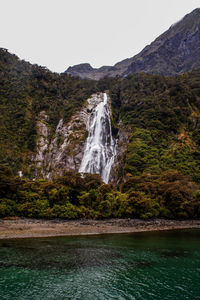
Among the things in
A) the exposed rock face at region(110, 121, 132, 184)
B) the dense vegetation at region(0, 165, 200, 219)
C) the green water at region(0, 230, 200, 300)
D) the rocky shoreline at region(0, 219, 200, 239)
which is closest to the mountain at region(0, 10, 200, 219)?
the dense vegetation at region(0, 165, 200, 219)

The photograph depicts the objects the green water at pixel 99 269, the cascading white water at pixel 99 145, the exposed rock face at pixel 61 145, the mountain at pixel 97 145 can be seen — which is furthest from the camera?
the exposed rock face at pixel 61 145

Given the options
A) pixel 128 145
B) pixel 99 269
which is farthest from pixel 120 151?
pixel 99 269

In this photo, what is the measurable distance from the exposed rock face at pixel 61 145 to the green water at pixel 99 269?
38.3 metres

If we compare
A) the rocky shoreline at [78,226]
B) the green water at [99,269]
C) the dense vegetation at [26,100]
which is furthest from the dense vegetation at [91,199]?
the dense vegetation at [26,100]

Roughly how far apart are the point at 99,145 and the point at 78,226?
1461 inches

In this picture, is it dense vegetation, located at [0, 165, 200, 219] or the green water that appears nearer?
the green water

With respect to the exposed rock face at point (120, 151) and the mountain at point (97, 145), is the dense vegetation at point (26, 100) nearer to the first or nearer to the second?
the mountain at point (97, 145)

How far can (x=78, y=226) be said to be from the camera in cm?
3203

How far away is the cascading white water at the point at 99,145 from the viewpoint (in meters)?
60.4

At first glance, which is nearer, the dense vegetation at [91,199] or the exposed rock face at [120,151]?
the dense vegetation at [91,199]

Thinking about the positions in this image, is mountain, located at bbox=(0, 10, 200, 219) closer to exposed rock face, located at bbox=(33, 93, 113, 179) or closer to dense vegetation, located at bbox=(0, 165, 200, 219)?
dense vegetation, located at bbox=(0, 165, 200, 219)

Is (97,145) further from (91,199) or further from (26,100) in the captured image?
(26,100)

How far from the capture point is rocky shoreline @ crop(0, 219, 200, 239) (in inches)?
1088

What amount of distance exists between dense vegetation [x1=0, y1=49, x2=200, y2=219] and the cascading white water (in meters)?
4.18
